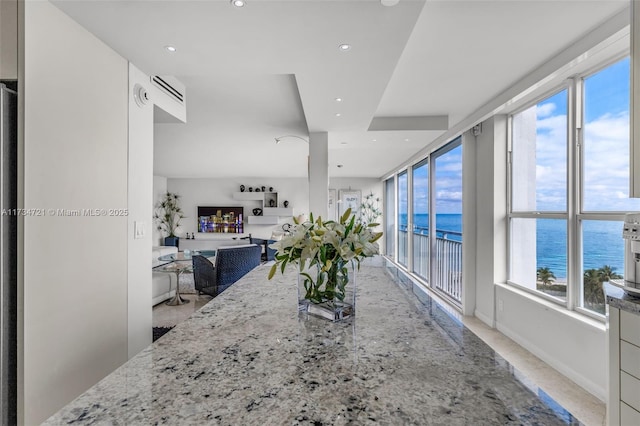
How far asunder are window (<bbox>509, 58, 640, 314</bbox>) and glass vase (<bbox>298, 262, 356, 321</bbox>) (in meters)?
2.18

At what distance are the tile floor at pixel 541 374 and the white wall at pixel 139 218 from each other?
1.69 m

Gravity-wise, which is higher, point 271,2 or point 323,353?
point 271,2

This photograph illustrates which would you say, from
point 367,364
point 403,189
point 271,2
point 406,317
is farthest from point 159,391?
point 403,189

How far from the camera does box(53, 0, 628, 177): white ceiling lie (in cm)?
155

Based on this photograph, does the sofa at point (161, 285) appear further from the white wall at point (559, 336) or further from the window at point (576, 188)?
the window at point (576, 188)

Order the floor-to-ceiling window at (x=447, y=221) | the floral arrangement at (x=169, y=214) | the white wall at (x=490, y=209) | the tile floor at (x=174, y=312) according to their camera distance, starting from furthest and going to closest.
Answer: the floral arrangement at (x=169, y=214)
the floor-to-ceiling window at (x=447, y=221)
the tile floor at (x=174, y=312)
the white wall at (x=490, y=209)

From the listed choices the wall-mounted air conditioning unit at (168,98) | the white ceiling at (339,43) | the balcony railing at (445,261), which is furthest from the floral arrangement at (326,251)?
the balcony railing at (445,261)

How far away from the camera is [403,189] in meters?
7.95

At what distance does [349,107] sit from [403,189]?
5.30m

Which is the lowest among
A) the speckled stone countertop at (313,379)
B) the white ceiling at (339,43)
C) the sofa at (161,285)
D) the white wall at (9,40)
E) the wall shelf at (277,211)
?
the sofa at (161,285)

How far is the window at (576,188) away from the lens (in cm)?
228

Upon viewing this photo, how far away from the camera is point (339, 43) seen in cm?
181

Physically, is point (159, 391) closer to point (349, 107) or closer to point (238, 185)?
point (349, 107)

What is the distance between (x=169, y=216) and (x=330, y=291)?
9014 mm
